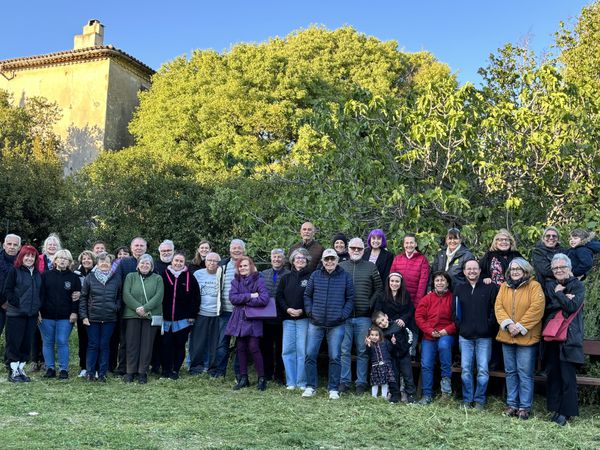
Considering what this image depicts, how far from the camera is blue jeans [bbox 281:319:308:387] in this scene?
828 centimetres

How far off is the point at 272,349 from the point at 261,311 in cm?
70

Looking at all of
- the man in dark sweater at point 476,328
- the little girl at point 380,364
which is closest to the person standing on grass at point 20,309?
the little girl at point 380,364

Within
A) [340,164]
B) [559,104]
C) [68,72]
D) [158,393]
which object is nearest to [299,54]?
[68,72]

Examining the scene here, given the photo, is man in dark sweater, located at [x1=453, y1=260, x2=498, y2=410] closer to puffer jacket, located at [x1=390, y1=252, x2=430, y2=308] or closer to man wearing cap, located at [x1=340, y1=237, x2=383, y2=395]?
puffer jacket, located at [x1=390, y1=252, x2=430, y2=308]

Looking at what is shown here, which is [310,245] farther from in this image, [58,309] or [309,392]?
[58,309]

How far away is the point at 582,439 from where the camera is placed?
606cm

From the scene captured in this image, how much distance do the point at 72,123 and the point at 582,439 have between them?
28.2 m

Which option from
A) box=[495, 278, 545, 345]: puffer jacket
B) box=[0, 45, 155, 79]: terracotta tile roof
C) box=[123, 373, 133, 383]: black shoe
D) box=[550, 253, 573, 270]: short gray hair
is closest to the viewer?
box=[550, 253, 573, 270]: short gray hair

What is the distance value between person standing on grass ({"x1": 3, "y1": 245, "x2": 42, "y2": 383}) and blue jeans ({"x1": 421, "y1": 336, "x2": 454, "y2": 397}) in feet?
16.1

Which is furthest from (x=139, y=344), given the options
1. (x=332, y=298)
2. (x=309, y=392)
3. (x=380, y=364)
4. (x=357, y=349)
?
(x=380, y=364)

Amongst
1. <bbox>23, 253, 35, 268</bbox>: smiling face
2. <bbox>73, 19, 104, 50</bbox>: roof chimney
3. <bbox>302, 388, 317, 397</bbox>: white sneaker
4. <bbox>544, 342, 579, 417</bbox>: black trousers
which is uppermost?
<bbox>73, 19, 104, 50</bbox>: roof chimney

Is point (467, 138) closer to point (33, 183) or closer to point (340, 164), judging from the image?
point (340, 164)

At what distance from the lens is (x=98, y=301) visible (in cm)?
870

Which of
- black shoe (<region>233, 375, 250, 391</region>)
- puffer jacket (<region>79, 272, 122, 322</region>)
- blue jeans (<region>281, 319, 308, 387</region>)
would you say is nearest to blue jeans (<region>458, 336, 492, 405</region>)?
blue jeans (<region>281, 319, 308, 387</region>)
